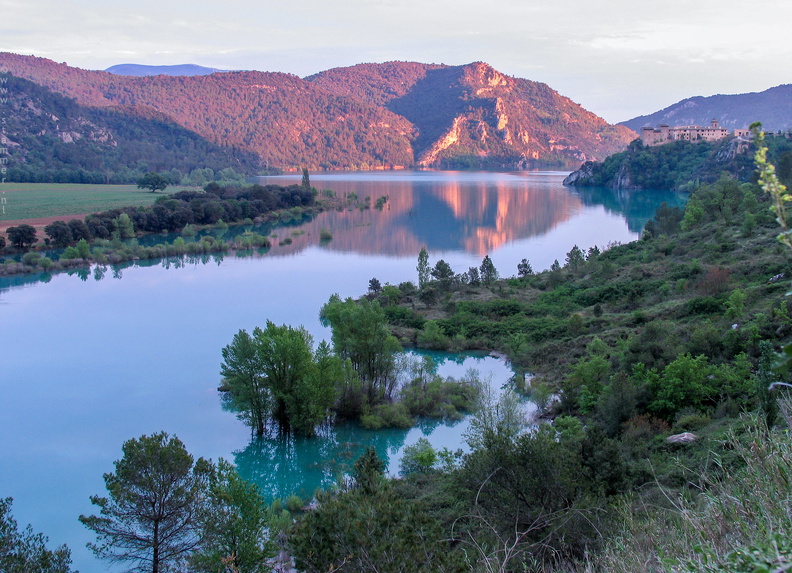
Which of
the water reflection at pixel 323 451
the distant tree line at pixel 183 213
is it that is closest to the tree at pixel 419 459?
the water reflection at pixel 323 451

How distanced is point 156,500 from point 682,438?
6.43 meters

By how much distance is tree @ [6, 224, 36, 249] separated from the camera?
30.7 meters

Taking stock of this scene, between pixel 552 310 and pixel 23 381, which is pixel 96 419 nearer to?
pixel 23 381

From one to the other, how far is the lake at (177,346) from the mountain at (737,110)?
187 ft

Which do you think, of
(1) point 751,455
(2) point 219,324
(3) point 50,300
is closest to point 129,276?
(3) point 50,300

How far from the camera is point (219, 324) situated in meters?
19.5

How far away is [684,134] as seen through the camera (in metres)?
66.8

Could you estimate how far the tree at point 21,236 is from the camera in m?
30.7

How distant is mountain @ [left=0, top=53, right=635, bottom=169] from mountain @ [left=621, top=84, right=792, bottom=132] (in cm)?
2786

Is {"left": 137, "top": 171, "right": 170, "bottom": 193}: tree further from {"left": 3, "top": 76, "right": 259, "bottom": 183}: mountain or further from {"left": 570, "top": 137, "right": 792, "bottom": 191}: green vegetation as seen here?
{"left": 570, "top": 137, "right": 792, "bottom": 191}: green vegetation

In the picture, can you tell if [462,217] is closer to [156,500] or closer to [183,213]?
[183,213]

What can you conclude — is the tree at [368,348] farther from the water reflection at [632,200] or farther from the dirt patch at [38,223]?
the water reflection at [632,200]

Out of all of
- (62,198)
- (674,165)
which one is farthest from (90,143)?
(674,165)

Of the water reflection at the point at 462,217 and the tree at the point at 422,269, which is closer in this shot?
the tree at the point at 422,269
